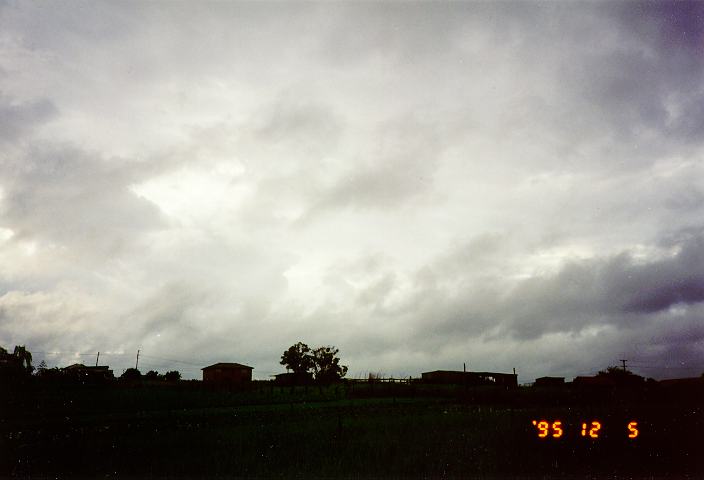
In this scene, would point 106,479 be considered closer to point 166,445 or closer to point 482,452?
point 166,445

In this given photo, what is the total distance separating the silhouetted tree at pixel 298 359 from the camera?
8081 centimetres

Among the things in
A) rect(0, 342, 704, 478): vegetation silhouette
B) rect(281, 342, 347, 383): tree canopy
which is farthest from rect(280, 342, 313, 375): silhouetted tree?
rect(0, 342, 704, 478): vegetation silhouette

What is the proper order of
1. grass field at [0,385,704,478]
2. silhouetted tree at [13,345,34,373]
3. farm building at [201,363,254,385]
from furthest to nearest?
1. farm building at [201,363,254,385]
2. silhouetted tree at [13,345,34,373]
3. grass field at [0,385,704,478]

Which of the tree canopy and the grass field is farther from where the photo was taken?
the tree canopy

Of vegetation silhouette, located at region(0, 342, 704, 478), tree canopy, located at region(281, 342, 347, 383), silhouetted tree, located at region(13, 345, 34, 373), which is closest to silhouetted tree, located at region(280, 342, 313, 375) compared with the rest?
tree canopy, located at region(281, 342, 347, 383)

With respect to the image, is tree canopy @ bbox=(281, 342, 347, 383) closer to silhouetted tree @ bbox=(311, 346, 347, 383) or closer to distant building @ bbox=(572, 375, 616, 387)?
silhouetted tree @ bbox=(311, 346, 347, 383)

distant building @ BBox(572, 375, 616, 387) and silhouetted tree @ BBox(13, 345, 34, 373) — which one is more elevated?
silhouetted tree @ BBox(13, 345, 34, 373)

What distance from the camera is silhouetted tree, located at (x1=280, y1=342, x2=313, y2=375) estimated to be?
8081 cm

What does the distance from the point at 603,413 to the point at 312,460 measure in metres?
8.87

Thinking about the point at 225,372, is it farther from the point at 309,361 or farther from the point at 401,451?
the point at 401,451

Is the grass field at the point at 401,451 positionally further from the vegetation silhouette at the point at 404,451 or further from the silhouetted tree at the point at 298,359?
the silhouetted tree at the point at 298,359

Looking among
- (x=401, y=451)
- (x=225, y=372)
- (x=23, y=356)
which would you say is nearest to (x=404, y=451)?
(x=401, y=451)

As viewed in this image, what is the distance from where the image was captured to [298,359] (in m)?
80.9

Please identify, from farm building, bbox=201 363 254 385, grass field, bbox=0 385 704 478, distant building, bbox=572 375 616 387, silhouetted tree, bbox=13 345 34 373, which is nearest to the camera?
grass field, bbox=0 385 704 478
